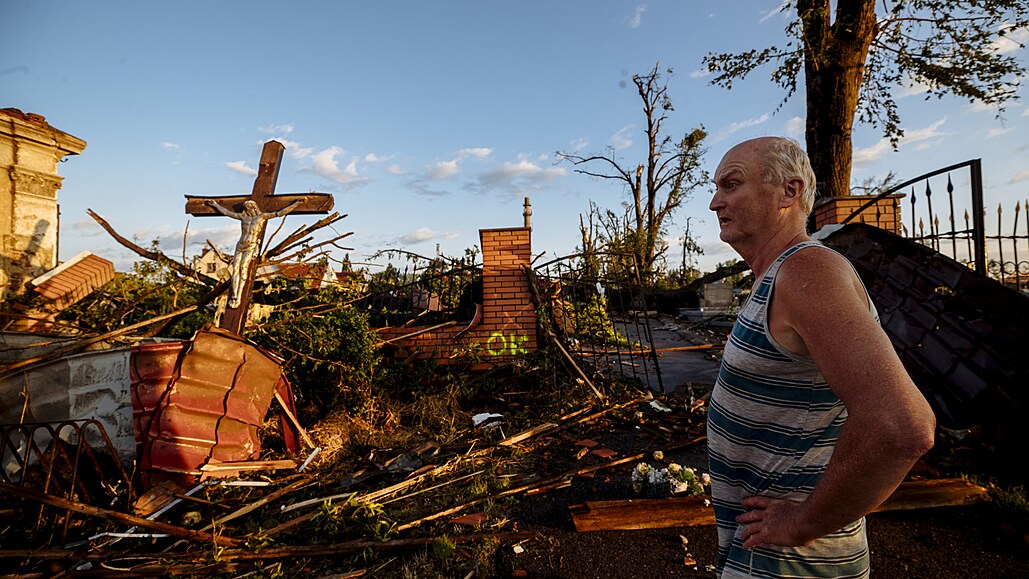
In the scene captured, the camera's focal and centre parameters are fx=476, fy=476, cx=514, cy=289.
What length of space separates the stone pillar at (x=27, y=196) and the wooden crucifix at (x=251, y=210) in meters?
4.85

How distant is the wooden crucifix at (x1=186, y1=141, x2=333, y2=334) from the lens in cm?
493

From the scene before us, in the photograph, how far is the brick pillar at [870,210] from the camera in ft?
22.1

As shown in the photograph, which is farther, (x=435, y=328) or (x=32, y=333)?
(x=435, y=328)

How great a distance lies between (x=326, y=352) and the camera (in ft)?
19.5

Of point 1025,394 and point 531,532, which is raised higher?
point 1025,394

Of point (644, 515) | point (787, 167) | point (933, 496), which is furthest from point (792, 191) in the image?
point (933, 496)

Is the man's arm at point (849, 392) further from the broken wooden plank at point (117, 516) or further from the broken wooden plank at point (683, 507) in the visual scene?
the broken wooden plank at point (117, 516)

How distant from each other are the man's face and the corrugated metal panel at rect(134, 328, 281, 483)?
4.41 metres

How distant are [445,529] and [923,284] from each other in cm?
505

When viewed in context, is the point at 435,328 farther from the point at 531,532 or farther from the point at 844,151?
the point at 844,151

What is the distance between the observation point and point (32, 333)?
5.03 meters

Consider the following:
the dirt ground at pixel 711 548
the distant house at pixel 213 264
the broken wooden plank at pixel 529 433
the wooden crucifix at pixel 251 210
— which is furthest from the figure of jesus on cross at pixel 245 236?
the dirt ground at pixel 711 548

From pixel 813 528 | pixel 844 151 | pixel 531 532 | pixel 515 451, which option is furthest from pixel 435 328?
pixel 844 151

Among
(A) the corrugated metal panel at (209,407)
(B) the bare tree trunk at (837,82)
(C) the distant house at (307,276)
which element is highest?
(B) the bare tree trunk at (837,82)
